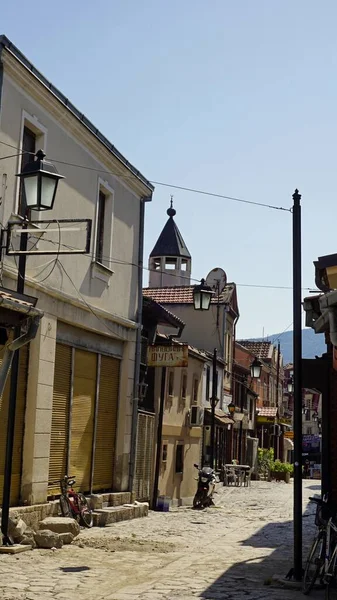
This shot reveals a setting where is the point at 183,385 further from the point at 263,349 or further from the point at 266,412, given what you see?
the point at 263,349

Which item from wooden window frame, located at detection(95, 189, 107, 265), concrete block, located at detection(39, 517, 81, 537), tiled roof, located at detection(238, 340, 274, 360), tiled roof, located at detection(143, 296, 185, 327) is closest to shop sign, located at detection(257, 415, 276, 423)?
tiled roof, located at detection(238, 340, 274, 360)

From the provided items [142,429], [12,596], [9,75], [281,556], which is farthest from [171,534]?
[9,75]

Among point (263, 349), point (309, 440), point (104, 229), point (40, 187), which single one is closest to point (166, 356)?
point (104, 229)

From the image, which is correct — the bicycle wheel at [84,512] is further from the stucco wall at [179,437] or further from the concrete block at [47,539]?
the stucco wall at [179,437]

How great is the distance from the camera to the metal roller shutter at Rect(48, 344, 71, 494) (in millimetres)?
16609

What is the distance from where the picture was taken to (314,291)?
15219mm

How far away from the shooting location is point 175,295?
4353 cm

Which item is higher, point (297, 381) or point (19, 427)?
point (297, 381)

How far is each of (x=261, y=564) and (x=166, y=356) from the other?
923 cm

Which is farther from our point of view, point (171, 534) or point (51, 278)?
point (171, 534)

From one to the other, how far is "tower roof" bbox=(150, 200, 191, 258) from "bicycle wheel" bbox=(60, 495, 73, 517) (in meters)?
38.2

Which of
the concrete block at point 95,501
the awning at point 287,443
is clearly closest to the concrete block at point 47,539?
the concrete block at point 95,501

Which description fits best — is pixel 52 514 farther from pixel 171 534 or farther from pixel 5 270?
pixel 5 270

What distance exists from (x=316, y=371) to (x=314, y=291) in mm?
2736
